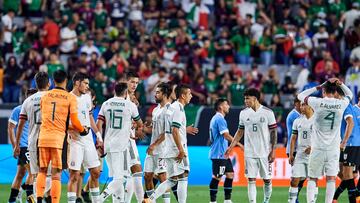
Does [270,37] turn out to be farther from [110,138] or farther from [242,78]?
A: [110,138]

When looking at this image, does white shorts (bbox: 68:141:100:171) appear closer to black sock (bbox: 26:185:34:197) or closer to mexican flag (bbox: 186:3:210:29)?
black sock (bbox: 26:185:34:197)

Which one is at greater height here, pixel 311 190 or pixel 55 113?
pixel 55 113

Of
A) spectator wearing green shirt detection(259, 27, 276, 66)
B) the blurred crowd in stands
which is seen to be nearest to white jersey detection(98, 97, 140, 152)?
the blurred crowd in stands

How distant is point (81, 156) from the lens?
60.8 feet

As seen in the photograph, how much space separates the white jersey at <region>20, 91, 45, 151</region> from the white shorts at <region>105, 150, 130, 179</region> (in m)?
1.37

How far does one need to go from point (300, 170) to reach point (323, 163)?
1580 mm

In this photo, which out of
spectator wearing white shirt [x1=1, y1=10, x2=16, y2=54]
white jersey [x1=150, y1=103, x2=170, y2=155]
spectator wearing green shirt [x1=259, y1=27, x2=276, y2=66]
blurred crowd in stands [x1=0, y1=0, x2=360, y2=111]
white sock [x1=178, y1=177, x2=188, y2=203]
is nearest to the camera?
white sock [x1=178, y1=177, x2=188, y2=203]

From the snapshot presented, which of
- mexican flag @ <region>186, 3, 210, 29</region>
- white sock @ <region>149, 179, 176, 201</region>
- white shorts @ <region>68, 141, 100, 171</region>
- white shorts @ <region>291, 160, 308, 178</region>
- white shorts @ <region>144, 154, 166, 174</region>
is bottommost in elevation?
white sock @ <region>149, 179, 176, 201</region>

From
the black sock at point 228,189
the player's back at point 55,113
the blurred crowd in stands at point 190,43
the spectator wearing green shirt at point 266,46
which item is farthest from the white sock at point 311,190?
the spectator wearing green shirt at point 266,46

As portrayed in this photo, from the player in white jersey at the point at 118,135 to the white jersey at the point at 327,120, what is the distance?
10.2 ft

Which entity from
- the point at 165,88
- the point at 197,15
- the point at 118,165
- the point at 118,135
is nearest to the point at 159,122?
the point at 165,88

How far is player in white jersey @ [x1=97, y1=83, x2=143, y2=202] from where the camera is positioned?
62.0ft

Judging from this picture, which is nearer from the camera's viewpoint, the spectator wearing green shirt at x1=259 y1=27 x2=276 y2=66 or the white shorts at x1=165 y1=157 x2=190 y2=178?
the white shorts at x1=165 y1=157 x2=190 y2=178

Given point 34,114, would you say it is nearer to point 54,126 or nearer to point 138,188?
point 54,126
